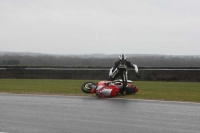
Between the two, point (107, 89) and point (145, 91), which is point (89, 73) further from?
point (107, 89)

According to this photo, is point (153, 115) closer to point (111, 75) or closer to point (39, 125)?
point (39, 125)

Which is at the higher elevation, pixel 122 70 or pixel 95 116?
pixel 122 70

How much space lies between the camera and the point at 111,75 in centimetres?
1728

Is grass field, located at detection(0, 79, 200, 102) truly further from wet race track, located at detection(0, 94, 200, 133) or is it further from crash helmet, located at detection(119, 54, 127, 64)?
wet race track, located at detection(0, 94, 200, 133)

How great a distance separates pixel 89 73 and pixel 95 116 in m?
17.1

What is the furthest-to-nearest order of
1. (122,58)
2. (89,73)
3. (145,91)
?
1. (89,73)
2. (145,91)
3. (122,58)

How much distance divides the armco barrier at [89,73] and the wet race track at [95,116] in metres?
11.9

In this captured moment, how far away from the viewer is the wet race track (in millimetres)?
9312

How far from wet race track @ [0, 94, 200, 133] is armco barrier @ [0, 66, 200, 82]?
11904 mm

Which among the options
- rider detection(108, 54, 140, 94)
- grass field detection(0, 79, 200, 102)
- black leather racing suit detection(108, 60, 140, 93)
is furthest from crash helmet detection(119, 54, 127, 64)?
grass field detection(0, 79, 200, 102)

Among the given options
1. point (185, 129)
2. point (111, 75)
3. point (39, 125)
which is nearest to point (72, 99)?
point (111, 75)

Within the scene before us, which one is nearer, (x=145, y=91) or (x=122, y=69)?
(x=122, y=69)

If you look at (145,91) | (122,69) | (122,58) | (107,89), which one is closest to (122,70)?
(122,69)

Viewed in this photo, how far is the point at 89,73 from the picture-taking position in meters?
28.1
